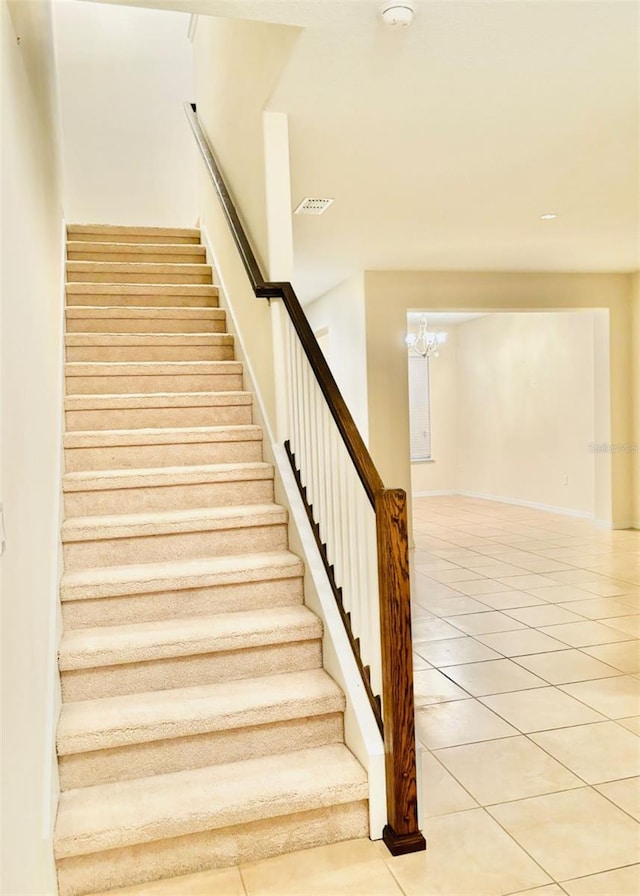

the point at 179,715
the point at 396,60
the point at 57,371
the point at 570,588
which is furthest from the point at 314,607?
the point at 570,588

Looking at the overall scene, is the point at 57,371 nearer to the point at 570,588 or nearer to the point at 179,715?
the point at 179,715

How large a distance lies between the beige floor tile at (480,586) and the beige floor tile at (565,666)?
48.3 inches

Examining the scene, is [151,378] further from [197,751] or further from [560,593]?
[560,593]

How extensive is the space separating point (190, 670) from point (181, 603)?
30cm

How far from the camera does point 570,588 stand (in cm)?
487

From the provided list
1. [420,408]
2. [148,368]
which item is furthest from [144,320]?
[420,408]

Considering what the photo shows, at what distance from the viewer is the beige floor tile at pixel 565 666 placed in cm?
329

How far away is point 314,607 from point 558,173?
9.49 feet

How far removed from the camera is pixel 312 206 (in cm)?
451

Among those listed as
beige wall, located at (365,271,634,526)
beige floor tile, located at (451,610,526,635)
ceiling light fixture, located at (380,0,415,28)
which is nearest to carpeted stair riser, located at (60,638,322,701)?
beige floor tile, located at (451,610,526,635)

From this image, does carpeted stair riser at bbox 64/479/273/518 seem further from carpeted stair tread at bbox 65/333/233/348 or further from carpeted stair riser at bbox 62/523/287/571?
carpeted stair tread at bbox 65/333/233/348

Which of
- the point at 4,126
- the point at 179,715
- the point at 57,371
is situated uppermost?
the point at 4,126

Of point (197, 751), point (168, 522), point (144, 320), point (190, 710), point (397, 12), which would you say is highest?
point (397, 12)

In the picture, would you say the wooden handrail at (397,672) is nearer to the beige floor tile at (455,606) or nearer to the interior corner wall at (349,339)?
the beige floor tile at (455,606)
